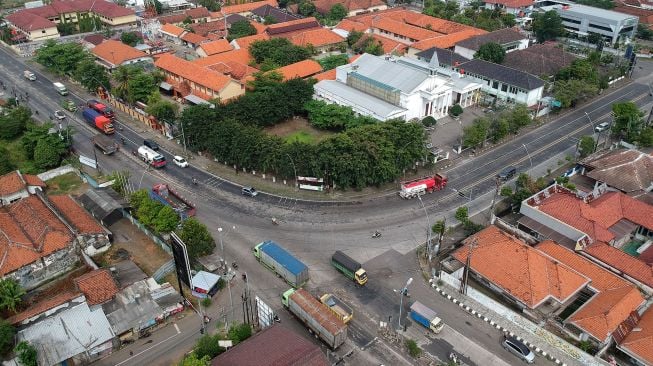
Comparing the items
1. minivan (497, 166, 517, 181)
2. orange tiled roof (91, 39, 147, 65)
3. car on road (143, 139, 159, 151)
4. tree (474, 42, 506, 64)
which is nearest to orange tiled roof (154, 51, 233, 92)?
orange tiled roof (91, 39, 147, 65)

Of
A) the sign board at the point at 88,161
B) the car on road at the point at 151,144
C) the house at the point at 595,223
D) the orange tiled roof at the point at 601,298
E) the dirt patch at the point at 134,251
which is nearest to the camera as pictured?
the orange tiled roof at the point at 601,298

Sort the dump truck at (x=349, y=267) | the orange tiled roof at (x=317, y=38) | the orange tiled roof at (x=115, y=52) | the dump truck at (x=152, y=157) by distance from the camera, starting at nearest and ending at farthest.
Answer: the dump truck at (x=349, y=267), the dump truck at (x=152, y=157), the orange tiled roof at (x=115, y=52), the orange tiled roof at (x=317, y=38)

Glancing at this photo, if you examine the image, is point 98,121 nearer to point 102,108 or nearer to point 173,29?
point 102,108

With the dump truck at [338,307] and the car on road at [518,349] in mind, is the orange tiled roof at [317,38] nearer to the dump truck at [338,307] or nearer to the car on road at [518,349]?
the dump truck at [338,307]

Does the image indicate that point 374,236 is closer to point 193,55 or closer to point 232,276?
point 232,276

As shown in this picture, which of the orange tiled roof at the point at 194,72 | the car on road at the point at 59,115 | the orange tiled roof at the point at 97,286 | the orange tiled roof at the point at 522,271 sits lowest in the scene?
the orange tiled roof at the point at 522,271

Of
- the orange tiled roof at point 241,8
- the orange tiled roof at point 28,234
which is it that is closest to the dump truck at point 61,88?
the orange tiled roof at point 28,234

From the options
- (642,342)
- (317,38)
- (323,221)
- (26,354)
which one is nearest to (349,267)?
(323,221)
